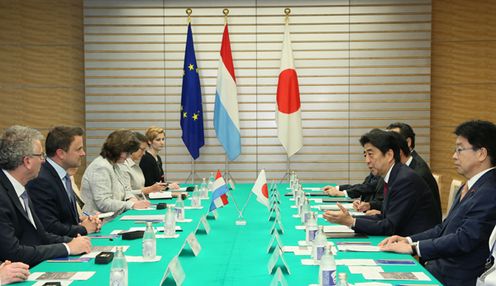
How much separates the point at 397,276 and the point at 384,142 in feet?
5.38

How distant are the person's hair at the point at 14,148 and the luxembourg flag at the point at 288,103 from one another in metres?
5.99

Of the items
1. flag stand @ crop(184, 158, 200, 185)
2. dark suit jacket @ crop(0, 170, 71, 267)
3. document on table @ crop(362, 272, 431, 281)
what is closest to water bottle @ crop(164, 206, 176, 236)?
dark suit jacket @ crop(0, 170, 71, 267)

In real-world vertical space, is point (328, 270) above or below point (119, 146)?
below

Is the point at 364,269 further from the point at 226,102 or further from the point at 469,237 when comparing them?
the point at 226,102

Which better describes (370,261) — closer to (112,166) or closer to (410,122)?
(112,166)

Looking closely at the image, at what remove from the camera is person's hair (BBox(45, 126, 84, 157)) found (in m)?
4.22

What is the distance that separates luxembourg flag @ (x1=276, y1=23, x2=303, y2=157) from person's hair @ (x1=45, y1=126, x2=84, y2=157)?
5.01 metres

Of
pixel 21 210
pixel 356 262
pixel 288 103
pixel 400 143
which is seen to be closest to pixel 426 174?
pixel 400 143

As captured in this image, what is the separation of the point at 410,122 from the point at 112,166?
5.39 metres

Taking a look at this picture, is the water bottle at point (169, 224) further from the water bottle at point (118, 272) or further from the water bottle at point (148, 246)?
the water bottle at point (118, 272)

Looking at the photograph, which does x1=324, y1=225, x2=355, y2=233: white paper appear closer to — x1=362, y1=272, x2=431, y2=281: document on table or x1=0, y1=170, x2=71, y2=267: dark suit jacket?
x1=362, y1=272, x2=431, y2=281: document on table

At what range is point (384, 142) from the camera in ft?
13.6

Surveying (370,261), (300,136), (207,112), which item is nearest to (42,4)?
(207,112)

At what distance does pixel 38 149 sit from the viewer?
130 inches
